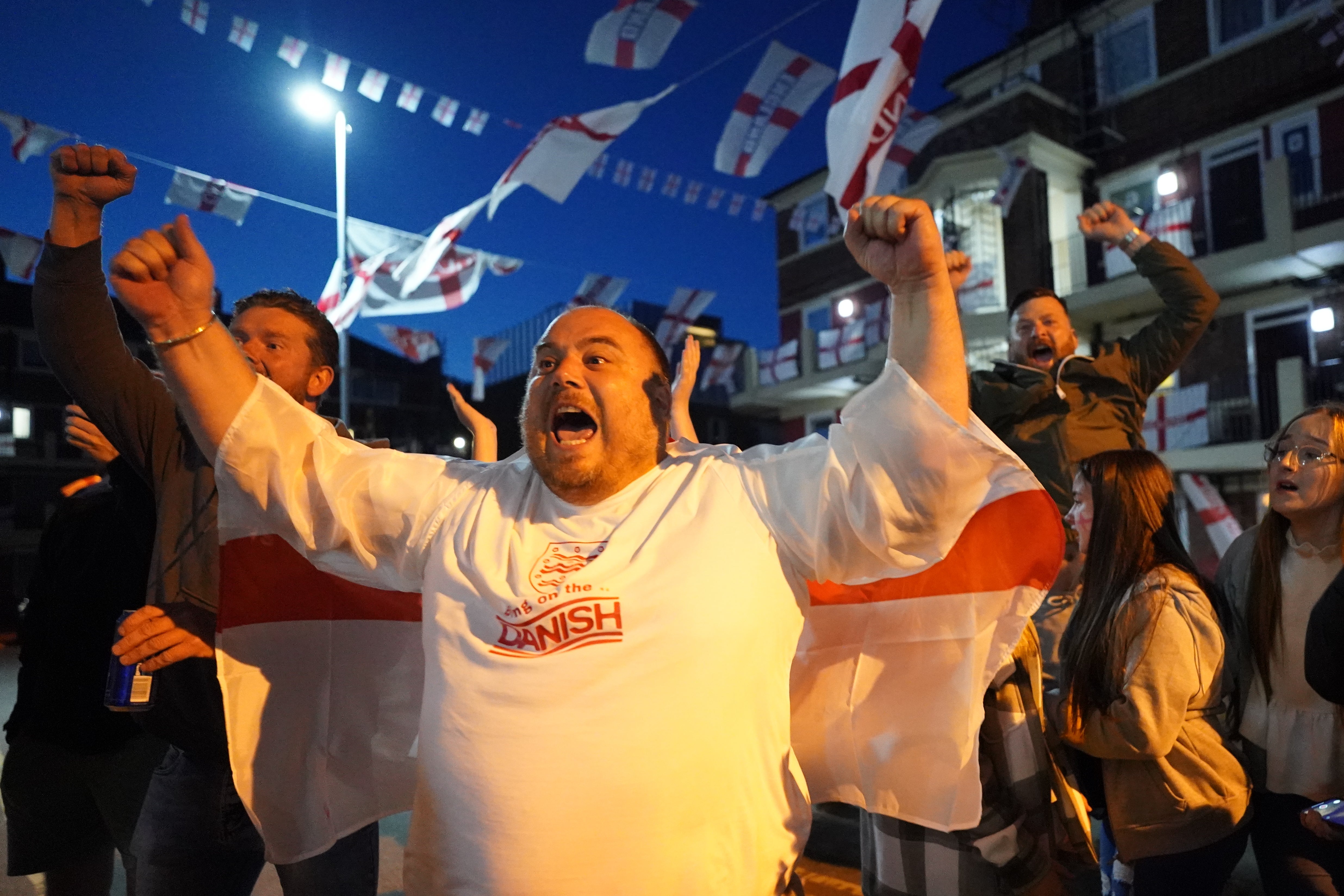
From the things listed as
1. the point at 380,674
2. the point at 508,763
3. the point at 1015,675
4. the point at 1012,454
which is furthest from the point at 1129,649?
the point at 380,674

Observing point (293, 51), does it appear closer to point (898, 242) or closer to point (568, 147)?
point (568, 147)

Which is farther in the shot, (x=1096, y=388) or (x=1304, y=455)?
(x=1096, y=388)

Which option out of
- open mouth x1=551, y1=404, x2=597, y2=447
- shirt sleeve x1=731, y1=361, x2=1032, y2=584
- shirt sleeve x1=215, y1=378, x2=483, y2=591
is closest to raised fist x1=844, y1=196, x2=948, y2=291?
shirt sleeve x1=731, y1=361, x2=1032, y2=584

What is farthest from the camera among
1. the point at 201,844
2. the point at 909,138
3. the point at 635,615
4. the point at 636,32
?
the point at 909,138

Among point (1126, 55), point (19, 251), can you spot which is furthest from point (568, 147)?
point (1126, 55)

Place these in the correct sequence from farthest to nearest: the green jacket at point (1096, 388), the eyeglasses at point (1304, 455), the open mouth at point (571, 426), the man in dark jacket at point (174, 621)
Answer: the green jacket at point (1096, 388) < the eyeglasses at point (1304, 455) < the man in dark jacket at point (174, 621) < the open mouth at point (571, 426)

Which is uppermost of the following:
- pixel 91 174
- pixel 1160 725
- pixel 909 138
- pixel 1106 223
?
pixel 909 138

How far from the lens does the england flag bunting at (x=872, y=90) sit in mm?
4281

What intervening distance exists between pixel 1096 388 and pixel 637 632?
2.68 m

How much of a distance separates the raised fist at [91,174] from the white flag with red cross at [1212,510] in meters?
13.0

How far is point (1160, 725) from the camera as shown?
2084 millimetres

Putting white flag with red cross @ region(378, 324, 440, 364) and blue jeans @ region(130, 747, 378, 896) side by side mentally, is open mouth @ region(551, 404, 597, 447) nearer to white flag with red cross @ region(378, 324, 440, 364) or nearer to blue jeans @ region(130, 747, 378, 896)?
blue jeans @ region(130, 747, 378, 896)

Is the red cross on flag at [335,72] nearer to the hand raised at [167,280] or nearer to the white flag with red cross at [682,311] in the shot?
the white flag with red cross at [682,311]

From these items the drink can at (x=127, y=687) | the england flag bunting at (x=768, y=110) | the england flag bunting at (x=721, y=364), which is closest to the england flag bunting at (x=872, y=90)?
the england flag bunting at (x=768, y=110)
